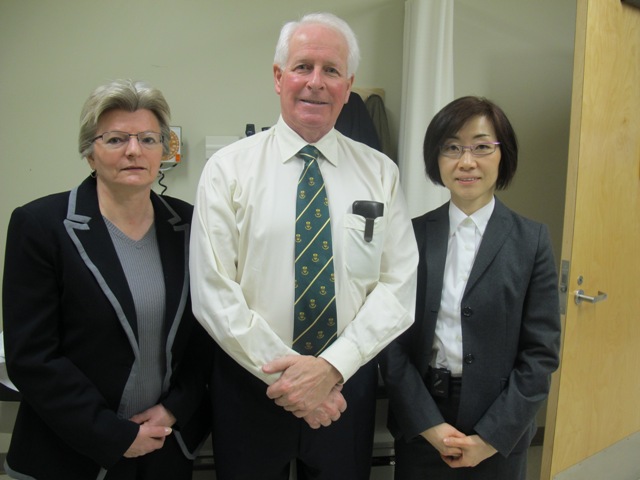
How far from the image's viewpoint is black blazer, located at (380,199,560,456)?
1146 millimetres

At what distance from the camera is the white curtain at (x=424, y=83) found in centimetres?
200

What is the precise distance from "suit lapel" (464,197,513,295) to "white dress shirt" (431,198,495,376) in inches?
0.9

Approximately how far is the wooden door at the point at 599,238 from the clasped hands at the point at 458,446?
80 cm

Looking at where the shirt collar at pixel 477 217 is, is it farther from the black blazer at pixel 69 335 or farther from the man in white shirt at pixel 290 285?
the black blazer at pixel 69 335

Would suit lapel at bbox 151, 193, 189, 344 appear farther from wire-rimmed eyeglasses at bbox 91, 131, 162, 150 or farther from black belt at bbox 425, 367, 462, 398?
black belt at bbox 425, 367, 462, 398

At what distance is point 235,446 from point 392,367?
18.6 inches

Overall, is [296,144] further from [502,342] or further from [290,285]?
[502,342]

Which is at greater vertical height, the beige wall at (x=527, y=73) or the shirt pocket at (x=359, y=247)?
the beige wall at (x=527, y=73)

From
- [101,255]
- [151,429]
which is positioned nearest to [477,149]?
[101,255]

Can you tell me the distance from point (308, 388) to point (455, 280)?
1.64 ft

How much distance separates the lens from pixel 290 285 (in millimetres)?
1119

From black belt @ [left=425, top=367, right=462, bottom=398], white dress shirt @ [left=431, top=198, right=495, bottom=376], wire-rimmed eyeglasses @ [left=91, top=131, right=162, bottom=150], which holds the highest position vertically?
wire-rimmed eyeglasses @ [left=91, top=131, right=162, bottom=150]

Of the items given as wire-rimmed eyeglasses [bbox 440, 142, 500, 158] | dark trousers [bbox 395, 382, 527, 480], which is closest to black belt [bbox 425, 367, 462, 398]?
dark trousers [bbox 395, 382, 527, 480]

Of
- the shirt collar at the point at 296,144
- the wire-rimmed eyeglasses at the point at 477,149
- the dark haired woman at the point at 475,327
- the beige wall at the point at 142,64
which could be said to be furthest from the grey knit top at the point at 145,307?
the beige wall at the point at 142,64
